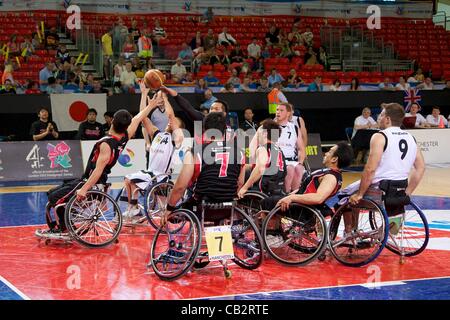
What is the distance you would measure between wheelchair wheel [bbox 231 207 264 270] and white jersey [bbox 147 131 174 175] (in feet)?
7.20

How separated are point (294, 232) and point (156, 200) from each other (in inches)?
103

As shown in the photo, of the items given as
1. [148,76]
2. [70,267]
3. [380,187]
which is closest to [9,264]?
[70,267]

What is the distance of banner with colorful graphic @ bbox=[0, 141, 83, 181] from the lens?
575 inches

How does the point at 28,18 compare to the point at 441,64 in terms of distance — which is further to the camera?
the point at 441,64

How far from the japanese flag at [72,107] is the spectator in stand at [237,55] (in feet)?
17.0

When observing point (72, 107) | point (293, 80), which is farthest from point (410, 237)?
point (293, 80)

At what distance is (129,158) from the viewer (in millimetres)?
15320

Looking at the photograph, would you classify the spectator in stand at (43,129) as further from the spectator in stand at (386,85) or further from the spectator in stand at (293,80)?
the spectator in stand at (386,85)

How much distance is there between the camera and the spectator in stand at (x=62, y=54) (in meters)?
19.2

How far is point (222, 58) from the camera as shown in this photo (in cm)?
2102

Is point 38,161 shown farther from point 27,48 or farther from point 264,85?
point 264,85

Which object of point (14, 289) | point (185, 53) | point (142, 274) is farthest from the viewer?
point (185, 53)
